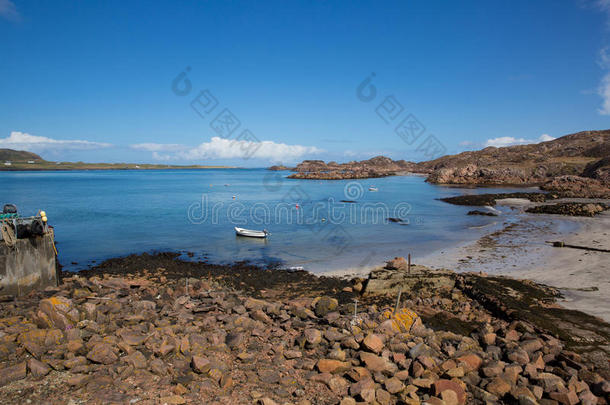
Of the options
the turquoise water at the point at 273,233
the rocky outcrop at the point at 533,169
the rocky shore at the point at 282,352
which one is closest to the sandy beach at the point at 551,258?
the turquoise water at the point at 273,233

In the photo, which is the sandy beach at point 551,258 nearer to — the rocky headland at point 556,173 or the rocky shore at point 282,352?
the rocky shore at point 282,352

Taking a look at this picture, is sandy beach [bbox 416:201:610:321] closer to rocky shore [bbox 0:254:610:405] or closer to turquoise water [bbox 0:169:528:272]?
turquoise water [bbox 0:169:528:272]

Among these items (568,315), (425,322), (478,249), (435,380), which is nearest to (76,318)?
(435,380)

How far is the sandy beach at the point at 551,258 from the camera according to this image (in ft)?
48.3

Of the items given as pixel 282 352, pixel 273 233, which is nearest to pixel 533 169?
pixel 273 233

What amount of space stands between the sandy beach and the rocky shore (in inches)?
127

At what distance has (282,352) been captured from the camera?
832 centimetres

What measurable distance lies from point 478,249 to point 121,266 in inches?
929

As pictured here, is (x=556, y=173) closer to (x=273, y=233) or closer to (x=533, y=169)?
(x=533, y=169)

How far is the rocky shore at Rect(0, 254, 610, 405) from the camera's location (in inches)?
266

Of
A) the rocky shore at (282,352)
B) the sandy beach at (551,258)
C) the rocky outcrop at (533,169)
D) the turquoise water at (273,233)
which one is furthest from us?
the rocky outcrop at (533,169)

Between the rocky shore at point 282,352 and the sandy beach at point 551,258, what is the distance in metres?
3.24

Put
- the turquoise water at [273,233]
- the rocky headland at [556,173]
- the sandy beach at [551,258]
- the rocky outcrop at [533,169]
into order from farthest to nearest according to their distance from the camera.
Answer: the rocky outcrop at [533,169]
the rocky headland at [556,173]
the turquoise water at [273,233]
the sandy beach at [551,258]

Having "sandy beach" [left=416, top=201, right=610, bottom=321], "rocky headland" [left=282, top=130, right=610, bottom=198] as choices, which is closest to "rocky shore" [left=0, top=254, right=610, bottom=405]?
"sandy beach" [left=416, top=201, right=610, bottom=321]
